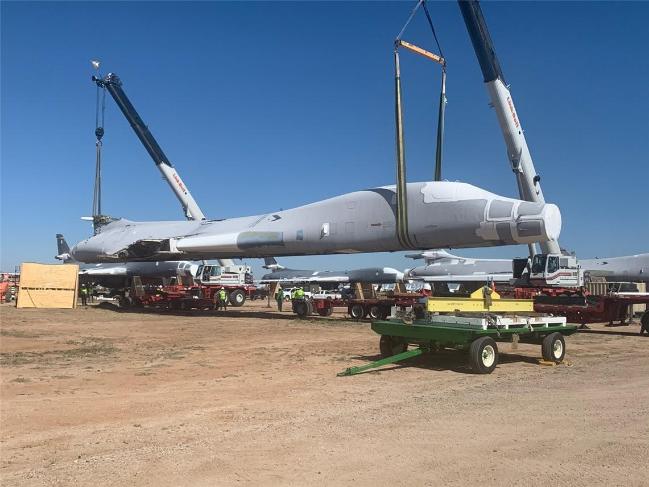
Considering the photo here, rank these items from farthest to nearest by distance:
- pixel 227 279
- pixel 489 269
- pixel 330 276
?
1. pixel 330 276
2. pixel 489 269
3. pixel 227 279

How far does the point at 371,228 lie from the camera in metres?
22.7

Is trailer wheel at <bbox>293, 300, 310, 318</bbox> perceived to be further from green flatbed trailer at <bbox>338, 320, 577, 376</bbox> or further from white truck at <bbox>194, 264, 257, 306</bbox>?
green flatbed trailer at <bbox>338, 320, 577, 376</bbox>

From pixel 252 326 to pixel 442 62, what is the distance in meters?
15.0

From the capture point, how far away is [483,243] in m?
20.7

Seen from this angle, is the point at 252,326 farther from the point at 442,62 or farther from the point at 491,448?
the point at 491,448

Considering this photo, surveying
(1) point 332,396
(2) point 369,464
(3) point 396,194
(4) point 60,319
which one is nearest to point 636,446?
(2) point 369,464

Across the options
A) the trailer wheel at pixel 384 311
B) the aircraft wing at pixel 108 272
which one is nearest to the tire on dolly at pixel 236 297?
the aircraft wing at pixel 108 272

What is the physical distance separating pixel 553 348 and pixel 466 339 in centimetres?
257

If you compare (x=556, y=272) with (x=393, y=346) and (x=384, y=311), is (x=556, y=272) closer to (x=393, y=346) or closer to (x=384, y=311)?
(x=384, y=311)

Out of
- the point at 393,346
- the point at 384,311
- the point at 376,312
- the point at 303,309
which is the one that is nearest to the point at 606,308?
the point at 384,311

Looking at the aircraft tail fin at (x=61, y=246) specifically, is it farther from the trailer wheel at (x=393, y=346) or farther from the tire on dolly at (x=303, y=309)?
the trailer wheel at (x=393, y=346)

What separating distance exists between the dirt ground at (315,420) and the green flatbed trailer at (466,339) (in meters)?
0.29

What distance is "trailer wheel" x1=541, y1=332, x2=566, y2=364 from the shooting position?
1114cm

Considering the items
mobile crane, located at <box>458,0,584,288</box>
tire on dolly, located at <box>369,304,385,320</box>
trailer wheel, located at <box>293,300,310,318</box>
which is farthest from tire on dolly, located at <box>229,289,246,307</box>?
mobile crane, located at <box>458,0,584,288</box>
